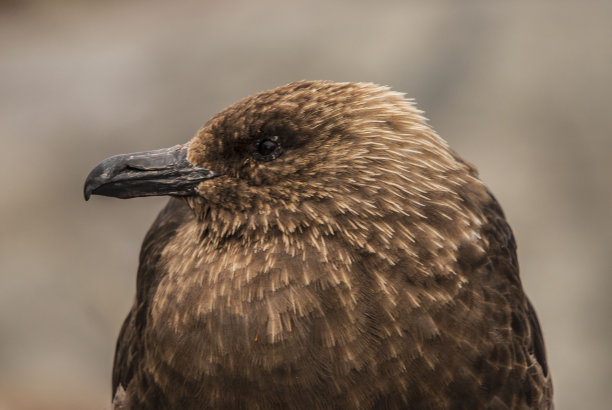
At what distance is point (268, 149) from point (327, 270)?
46 centimetres

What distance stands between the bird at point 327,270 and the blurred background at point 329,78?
3.54 meters

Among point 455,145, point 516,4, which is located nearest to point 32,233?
point 455,145

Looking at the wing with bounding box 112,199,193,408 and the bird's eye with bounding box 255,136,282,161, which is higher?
the bird's eye with bounding box 255,136,282,161

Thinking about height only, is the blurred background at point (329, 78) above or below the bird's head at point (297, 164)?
below

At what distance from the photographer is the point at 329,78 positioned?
22.9 ft

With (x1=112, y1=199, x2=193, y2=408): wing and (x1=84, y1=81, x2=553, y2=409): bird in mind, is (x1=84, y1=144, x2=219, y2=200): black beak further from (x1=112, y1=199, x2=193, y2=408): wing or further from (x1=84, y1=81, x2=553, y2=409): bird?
(x1=112, y1=199, x2=193, y2=408): wing

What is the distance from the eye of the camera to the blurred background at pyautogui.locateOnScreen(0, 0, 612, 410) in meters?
6.17

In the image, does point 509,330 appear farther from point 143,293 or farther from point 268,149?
point 143,293

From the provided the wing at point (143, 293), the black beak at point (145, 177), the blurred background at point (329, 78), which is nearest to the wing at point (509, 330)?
the black beak at point (145, 177)

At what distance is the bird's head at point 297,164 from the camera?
2.60m

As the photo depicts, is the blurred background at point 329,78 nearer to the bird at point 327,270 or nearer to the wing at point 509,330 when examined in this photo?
the wing at point 509,330

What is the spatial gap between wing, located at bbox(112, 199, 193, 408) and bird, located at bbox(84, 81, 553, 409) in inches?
3.9

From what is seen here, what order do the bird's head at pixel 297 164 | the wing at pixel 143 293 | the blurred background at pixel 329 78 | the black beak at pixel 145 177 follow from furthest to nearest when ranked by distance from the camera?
the blurred background at pixel 329 78 → the wing at pixel 143 293 → the black beak at pixel 145 177 → the bird's head at pixel 297 164

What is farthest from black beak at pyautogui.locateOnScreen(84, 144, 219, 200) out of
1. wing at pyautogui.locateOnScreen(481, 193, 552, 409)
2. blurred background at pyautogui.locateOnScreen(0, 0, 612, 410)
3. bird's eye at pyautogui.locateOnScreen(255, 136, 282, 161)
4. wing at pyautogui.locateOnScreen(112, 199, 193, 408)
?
blurred background at pyautogui.locateOnScreen(0, 0, 612, 410)
